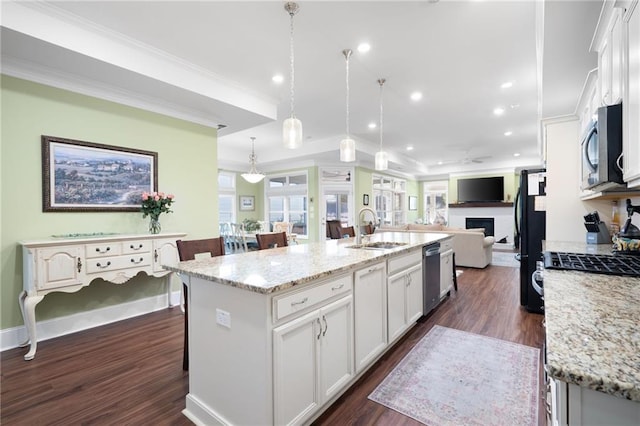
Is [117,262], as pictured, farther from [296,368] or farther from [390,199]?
[390,199]

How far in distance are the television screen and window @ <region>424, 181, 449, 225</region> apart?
3.74 feet

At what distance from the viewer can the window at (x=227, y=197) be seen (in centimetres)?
834

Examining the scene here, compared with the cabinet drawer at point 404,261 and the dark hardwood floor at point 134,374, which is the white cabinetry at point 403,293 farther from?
the dark hardwood floor at point 134,374

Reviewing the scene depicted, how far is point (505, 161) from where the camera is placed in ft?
32.0

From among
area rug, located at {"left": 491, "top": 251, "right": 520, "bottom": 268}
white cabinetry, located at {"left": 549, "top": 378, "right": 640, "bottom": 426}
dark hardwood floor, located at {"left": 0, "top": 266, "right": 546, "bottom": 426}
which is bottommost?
dark hardwood floor, located at {"left": 0, "top": 266, "right": 546, "bottom": 426}

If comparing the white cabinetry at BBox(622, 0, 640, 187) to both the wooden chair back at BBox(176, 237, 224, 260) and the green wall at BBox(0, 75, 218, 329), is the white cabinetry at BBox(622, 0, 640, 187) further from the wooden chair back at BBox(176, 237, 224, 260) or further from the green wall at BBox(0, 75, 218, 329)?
the green wall at BBox(0, 75, 218, 329)

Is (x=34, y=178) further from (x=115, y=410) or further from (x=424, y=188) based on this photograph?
(x=424, y=188)

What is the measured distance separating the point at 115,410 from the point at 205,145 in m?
3.39

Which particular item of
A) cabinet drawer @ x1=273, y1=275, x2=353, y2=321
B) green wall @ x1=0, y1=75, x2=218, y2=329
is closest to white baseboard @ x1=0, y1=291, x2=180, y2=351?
green wall @ x1=0, y1=75, x2=218, y2=329

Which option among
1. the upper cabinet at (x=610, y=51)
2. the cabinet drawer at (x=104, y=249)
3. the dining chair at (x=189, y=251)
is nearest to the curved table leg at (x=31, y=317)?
the cabinet drawer at (x=104, y=249)

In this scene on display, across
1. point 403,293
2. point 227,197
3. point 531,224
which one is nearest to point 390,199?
point 227,197

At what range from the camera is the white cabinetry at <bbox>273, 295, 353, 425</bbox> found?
1.47 metres

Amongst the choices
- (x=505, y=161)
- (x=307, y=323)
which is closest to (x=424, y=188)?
(x=505, y=161)

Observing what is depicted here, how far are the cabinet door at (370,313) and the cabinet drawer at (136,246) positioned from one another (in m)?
2.54
